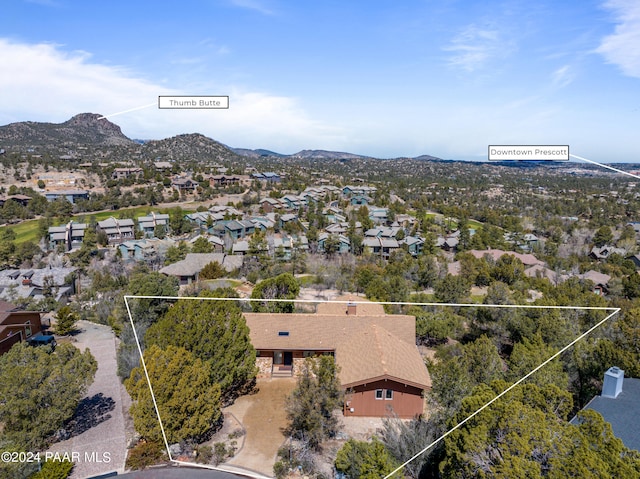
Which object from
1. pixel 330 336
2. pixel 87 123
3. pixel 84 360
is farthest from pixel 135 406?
pixel 87 123

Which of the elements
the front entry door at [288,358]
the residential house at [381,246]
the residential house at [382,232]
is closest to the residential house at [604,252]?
the residential house at [382,232]

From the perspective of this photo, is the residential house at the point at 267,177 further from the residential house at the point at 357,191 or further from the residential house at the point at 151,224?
the residential house at the point at 151,224

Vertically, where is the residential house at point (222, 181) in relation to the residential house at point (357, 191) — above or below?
above

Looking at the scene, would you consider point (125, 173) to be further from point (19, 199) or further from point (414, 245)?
point (414, 245)

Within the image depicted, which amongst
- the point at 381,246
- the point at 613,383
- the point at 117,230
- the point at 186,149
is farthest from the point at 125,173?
the point at 613,383

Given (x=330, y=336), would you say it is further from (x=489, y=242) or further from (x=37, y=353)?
(x=489, y=242)
